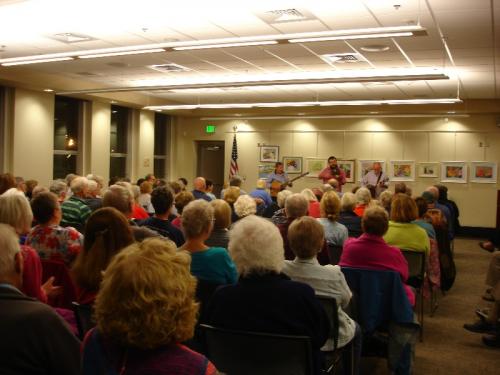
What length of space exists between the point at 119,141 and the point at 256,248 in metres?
13.0

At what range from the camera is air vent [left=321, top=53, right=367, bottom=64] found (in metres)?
8.54

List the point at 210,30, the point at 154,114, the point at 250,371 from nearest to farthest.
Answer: the point at 250,371 < the point at 210,30 < the point at 154,114

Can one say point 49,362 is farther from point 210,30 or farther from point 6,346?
point 210,30

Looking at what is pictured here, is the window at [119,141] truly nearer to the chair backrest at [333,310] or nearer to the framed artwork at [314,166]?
the framed artwork at [314,166]

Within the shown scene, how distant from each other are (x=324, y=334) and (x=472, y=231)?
40.8 ft

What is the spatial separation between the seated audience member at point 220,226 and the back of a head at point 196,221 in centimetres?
86

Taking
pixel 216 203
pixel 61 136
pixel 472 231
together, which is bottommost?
pixel 472 231

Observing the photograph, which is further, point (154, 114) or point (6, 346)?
point (154, 114)

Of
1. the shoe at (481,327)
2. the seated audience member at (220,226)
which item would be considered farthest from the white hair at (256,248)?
the shoe at (481,327)

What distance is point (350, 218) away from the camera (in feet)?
20.4

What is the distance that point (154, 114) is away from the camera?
1614cm

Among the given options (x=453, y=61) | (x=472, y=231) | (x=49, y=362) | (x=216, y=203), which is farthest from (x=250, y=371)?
(x=472, y=231)

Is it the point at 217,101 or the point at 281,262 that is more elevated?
the point at 217,101

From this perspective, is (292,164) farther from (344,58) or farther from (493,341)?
(493,341)
